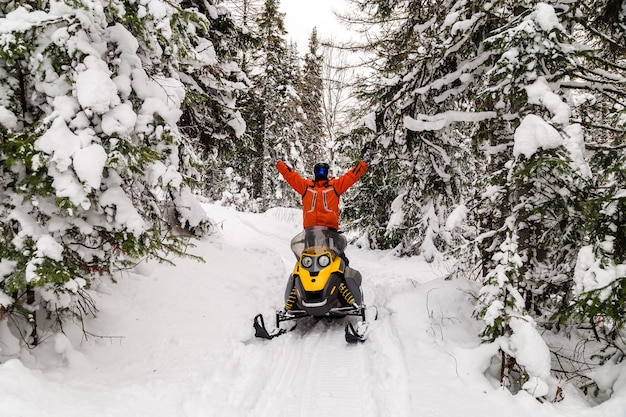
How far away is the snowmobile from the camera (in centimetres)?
554

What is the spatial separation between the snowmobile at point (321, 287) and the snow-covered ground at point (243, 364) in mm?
249

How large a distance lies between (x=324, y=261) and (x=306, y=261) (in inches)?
10.9

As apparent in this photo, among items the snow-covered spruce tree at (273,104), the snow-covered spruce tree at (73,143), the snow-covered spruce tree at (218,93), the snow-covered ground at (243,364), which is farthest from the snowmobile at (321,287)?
the snow-covered spruce tree at (273,104)

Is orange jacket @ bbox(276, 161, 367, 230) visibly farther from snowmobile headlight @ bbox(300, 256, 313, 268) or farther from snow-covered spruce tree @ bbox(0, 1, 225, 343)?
snow-covered spruce tree @ bbox(0, 1, 225, 343)

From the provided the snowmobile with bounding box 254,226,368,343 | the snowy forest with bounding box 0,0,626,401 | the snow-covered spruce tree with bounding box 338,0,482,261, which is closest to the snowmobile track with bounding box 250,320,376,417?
the snowmobile with bounding box 254,226,368,343

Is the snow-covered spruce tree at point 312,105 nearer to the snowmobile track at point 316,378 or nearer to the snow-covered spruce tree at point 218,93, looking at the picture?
the snow-covered spruce tree at point 218,93

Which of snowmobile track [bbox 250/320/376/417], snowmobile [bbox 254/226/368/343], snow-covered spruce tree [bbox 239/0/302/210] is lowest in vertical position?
snowmobile track [bbox 250/320/376/417]

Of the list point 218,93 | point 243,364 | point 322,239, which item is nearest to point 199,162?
point 322,239

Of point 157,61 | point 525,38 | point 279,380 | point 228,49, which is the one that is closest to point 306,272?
point 279,380

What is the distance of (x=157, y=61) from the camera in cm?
507

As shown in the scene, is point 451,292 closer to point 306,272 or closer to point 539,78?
point 306,272

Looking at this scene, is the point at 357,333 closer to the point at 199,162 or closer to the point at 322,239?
the point at 322,239

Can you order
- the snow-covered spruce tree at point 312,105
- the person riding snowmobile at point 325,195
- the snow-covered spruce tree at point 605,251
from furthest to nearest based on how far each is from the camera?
the snow-covered spruce tree at point 312,105, the person riding snowmobile at point 325,195, the snow-covered spruce tree at point 605,251

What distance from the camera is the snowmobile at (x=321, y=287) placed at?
18.2 feet
